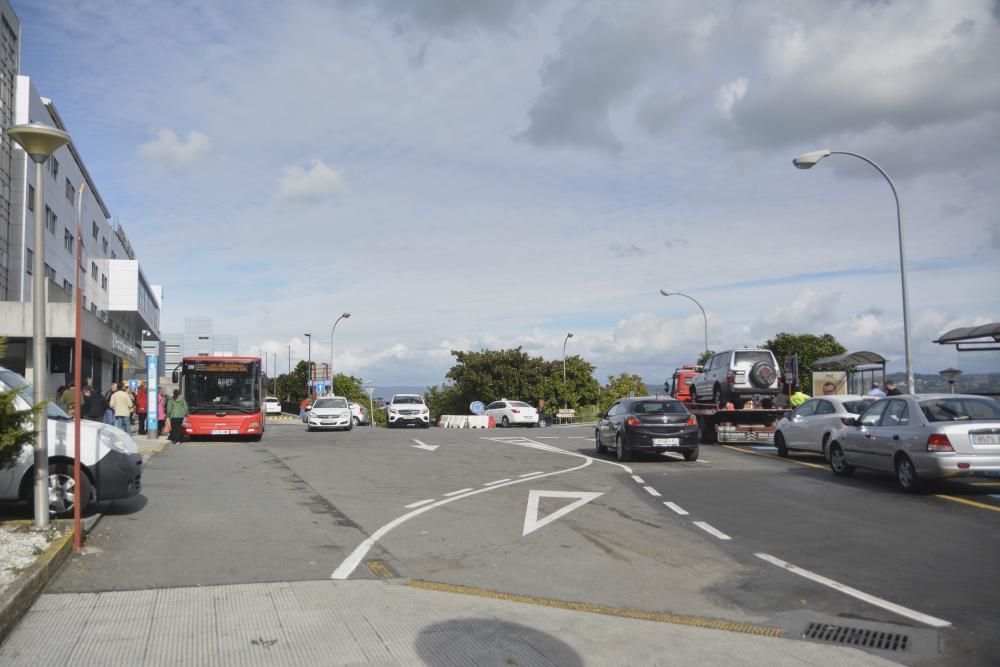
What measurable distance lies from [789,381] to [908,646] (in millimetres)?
21083

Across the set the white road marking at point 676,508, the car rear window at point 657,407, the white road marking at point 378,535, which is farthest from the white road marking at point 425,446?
the white road marking at point 676,508

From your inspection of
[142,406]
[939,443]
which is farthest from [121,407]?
[939,443]

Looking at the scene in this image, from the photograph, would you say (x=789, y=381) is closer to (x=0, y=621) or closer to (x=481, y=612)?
(x=481, y=612)

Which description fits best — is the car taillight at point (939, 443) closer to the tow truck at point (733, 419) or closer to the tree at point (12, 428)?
the tow truck at point (733, 419)

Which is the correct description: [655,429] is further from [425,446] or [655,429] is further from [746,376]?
[425,446]

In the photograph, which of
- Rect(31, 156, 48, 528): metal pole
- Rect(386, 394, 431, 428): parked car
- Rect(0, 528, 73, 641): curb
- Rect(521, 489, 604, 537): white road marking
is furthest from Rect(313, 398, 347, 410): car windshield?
Rect(0, 528, 73, 641): curb

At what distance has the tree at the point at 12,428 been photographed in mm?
7605

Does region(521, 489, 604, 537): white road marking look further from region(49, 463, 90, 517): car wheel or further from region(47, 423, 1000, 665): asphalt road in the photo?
region(49, 463, 90, 517): car wheel

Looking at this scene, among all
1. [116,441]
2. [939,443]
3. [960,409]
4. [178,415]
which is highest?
[960,409]

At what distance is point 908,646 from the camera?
5359 mm

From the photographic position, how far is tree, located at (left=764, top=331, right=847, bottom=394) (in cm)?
6769

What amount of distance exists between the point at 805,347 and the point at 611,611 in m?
66.9

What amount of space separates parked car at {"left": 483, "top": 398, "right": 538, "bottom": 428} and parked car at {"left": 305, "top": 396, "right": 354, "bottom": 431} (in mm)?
9388

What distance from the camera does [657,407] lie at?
19031 millimetres
